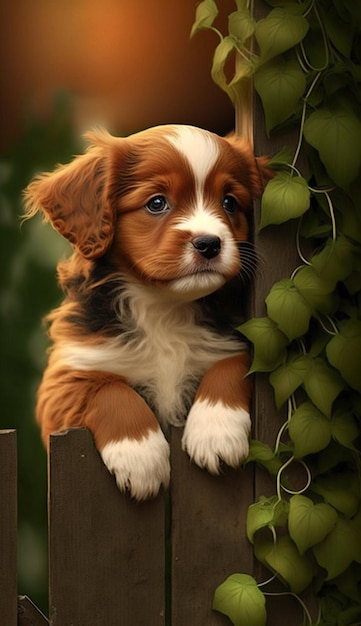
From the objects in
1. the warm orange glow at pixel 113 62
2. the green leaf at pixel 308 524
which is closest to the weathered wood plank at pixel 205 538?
the green leaf at pixel 308 524

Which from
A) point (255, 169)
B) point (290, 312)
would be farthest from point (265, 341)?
point (255, 169)

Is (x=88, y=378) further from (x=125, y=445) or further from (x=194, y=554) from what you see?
(x=194, y=554)

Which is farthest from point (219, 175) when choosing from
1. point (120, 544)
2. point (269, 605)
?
point (269, 605)

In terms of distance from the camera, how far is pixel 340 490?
1.75m

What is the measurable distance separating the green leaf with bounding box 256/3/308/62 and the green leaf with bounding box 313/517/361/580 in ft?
2.77

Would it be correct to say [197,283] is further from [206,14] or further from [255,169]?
[206,14]

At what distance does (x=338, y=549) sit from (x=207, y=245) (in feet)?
1.98

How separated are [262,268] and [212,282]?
0.14 meters

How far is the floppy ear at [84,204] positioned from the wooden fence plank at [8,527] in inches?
13.9

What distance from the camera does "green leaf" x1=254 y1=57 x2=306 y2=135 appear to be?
1645 mm

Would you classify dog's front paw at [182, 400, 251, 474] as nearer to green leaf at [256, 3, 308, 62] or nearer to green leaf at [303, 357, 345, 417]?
green leaf at [303, 357, 345, 417]

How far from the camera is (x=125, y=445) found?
163 cm

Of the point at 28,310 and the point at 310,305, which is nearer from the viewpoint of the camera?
the point at 310,305

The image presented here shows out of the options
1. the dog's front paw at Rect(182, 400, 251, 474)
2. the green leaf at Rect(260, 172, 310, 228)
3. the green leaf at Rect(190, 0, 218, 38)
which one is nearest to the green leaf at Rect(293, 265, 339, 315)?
the green leaf at Rect(260, 172, 310, 228)
